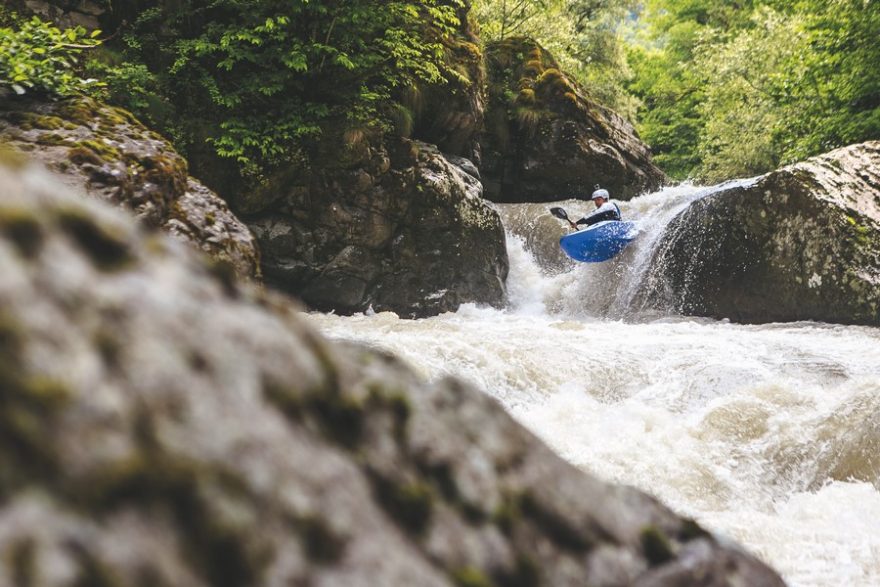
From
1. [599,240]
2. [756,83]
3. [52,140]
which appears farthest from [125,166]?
[756,83]

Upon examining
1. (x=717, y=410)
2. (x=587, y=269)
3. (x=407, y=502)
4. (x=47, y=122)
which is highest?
(x=407, y=502)

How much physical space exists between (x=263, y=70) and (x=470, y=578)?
850 centimetres

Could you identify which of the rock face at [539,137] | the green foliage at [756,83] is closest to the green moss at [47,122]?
the rock face at [539,137]

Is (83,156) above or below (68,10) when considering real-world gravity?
below

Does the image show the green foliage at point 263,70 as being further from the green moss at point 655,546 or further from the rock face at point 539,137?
the green moss at point 655,546

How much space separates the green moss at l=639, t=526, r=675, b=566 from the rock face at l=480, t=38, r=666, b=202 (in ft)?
40.6

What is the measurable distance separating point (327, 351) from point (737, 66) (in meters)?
18.4

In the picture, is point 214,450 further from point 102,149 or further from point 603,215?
point 603,215

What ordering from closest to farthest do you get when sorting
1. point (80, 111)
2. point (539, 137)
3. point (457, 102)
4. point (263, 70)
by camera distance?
point (80, 111) < point (263, 70) < point (457, 102) < point (539, 137)

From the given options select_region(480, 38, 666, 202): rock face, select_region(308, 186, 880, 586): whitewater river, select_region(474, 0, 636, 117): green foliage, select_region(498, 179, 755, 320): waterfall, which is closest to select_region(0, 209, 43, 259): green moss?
select_region(308, 186, 880, 586): whitewater river

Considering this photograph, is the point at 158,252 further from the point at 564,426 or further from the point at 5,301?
the point at 564,426

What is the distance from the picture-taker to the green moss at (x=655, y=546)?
121 cm

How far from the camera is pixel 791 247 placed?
26.4 feet

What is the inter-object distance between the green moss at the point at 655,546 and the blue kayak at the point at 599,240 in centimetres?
844
